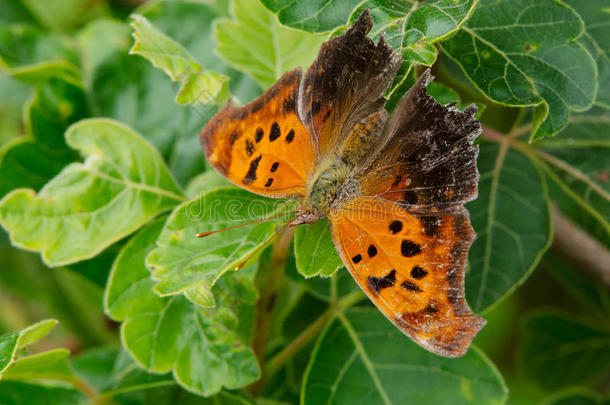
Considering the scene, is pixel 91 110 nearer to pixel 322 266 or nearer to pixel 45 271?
pixel 45 271

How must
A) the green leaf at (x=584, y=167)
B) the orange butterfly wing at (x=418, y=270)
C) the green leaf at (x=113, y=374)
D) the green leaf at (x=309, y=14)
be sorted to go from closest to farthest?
the orange butterfly wing at (x=418, y=270) → the green leaf at (x=309, y=14) → the green leaf at (x=113, y=374) → the green leaf at (x=584, y=167)

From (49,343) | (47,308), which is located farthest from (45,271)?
(49,343)

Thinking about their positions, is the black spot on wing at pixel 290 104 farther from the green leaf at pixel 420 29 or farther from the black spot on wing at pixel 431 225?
the black spot on wing at pixel 431 225

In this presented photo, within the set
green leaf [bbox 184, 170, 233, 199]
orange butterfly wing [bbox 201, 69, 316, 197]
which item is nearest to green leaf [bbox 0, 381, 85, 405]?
green leaf [bbox 184, 170, 233, 199]

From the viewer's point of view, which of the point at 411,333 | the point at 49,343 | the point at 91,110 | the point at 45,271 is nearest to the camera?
the point at 411,333

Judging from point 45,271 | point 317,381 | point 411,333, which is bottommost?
point 45,271

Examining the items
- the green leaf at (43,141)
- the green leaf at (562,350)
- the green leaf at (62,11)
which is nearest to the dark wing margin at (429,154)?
the green leaf at (43,141)
